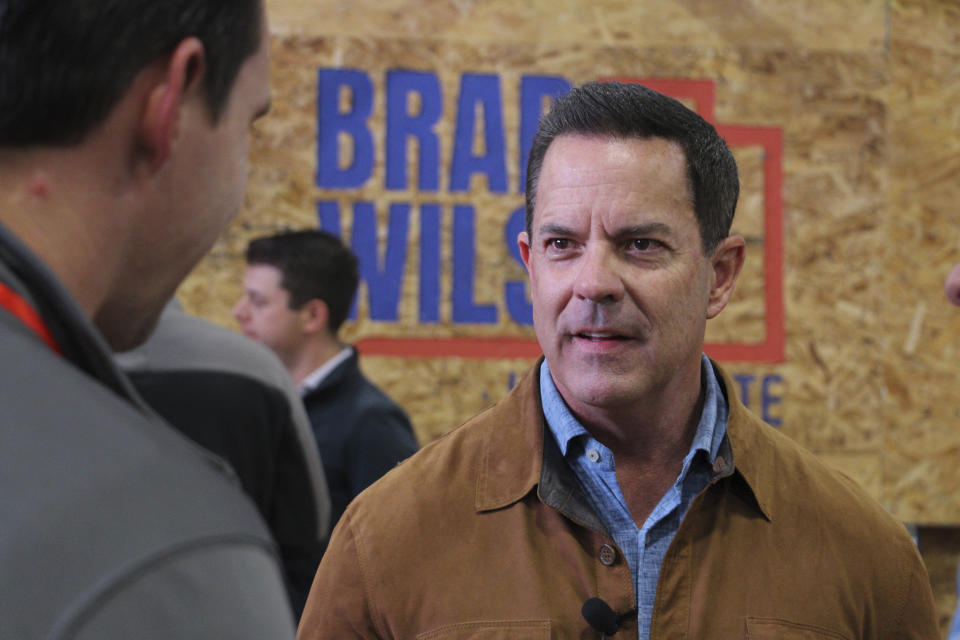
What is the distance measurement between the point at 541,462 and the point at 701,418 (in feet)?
1.02

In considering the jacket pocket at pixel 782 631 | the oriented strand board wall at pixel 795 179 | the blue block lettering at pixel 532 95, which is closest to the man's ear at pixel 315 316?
the oriented strand board wall at pixel 795 179

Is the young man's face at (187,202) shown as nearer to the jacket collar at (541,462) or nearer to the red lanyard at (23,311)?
A: the red lanyard at (23,311)

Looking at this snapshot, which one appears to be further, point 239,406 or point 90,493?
point 239,406

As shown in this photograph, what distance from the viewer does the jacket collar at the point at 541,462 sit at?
1.73 metres

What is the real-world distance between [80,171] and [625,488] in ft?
4.01

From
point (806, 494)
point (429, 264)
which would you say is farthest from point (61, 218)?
point (429, 264)

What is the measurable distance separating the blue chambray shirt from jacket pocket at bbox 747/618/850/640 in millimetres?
159

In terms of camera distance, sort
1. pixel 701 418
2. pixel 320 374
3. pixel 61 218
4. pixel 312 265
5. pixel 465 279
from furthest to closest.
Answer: pixel 465 279 → pixel 312 265 → pixel 320 374 → pixel 701 418 → pixel 61 218

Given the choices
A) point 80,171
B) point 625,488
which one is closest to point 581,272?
point 625,488

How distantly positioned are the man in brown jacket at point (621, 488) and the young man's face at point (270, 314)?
2361mm

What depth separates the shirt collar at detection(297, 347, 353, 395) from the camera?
375cm

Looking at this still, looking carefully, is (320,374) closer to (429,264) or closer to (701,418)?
(429,264)

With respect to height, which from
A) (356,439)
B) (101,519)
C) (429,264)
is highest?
(101,519)

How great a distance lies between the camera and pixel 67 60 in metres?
0.77
